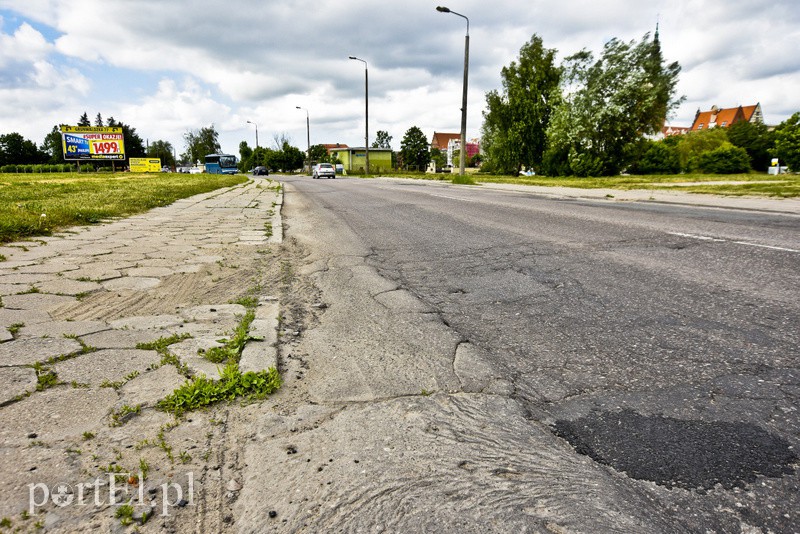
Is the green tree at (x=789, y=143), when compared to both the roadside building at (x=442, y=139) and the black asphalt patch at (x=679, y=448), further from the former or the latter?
the roadside building at (x=442, y=139)

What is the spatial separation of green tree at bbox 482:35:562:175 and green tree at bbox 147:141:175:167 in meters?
112

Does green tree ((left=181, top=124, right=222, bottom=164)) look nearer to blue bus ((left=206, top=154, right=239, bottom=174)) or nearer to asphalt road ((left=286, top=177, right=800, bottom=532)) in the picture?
blue bus ((left=206, top=154, right=239, bottom=174))

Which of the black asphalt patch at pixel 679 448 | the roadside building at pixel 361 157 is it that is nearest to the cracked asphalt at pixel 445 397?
the black asphalt patch at pixel 679 448

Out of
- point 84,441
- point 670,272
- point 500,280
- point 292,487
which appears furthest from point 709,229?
point 84,441

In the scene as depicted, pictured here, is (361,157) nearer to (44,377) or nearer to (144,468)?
(44,377)

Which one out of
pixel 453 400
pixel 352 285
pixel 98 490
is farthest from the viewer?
pixel 352 285

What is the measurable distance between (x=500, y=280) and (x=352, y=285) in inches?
55.2

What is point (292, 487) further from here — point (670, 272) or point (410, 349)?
point (670, 272)

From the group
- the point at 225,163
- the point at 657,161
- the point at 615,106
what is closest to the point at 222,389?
the point at 615,106

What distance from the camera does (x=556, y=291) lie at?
3840mm

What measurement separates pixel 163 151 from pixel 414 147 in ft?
269

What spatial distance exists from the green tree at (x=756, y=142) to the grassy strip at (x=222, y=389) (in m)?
48.3

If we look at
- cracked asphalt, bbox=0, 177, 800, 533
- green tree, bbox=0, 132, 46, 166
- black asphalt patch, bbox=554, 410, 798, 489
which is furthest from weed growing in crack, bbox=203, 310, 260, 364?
green tree, bbox=0, 132, 46, 166

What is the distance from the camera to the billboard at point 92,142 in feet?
184
